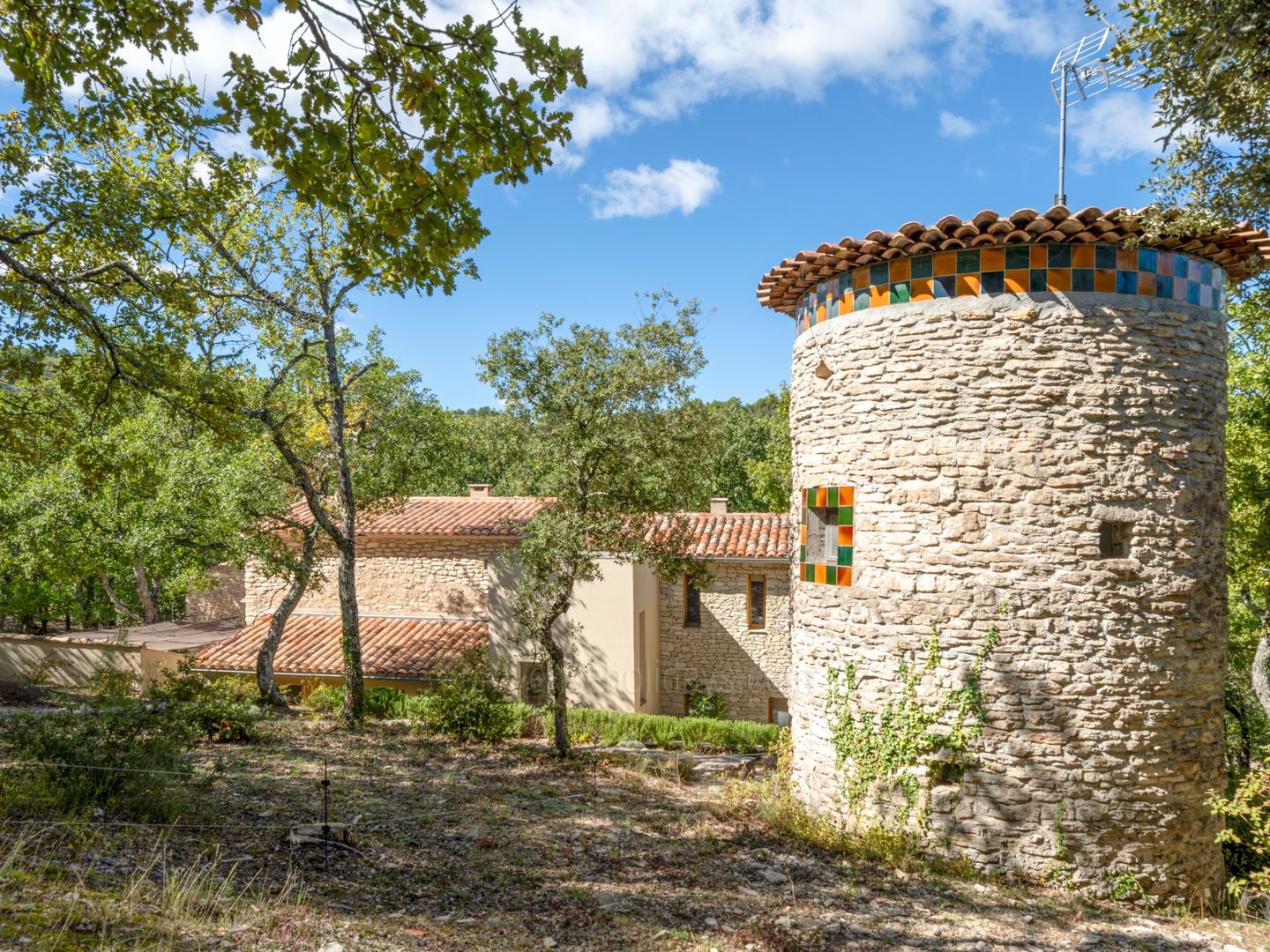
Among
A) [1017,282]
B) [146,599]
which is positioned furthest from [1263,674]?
[146,599]

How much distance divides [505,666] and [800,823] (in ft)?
28.1

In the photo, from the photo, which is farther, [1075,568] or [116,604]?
[116,604]

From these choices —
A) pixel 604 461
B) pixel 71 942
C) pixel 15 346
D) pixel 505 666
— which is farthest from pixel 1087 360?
pixel 505 666

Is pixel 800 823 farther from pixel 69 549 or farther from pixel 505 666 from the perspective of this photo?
pixel 69 549

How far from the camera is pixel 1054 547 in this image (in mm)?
7297

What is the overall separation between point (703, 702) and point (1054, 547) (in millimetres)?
10941

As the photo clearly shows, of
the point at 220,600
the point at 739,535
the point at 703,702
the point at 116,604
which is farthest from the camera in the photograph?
the point at 220,600

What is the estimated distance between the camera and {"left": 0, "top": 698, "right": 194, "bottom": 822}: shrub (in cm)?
614

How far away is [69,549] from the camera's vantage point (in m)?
17.2

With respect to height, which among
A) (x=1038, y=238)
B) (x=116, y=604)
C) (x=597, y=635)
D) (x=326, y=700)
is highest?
(x=1038, y=238)

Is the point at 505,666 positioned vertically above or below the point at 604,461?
below

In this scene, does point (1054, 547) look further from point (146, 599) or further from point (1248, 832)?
point (146, 599)

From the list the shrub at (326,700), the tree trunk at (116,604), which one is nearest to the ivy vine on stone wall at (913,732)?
the shrub at (326,700)

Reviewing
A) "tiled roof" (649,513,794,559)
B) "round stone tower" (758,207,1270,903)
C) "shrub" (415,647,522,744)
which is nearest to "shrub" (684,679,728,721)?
"tiled roof" (649,513,794,559)
